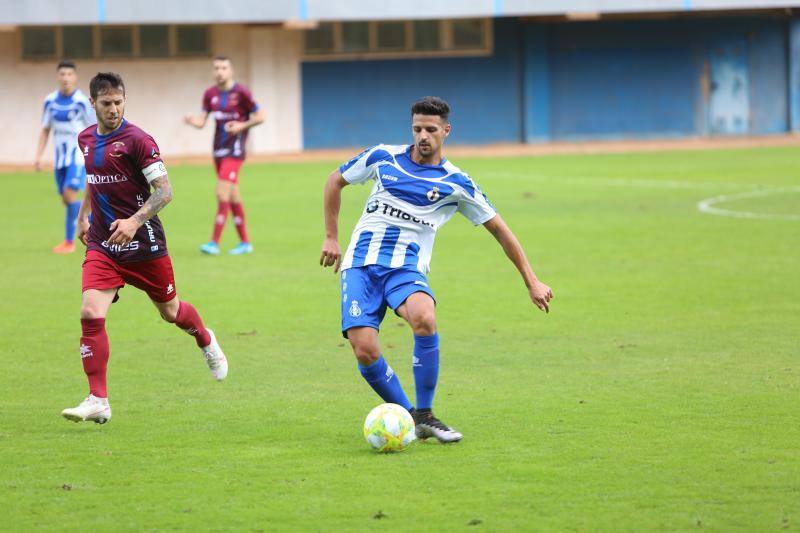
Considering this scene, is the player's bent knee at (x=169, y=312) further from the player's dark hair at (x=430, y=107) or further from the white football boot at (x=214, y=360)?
the player's dark hair at (x=430, y=107)

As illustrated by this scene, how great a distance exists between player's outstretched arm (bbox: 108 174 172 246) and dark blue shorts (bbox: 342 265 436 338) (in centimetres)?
126

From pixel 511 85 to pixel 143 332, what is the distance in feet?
93.2

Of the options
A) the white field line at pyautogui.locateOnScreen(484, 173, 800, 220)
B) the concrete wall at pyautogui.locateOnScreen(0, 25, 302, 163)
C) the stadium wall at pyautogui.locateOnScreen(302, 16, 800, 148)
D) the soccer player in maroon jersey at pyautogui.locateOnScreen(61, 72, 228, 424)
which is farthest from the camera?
the stadium wall at pyautogui.locateOnScreen(302, 16, 800, 148)

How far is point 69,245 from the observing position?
17047 mm

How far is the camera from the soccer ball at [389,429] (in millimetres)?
7086

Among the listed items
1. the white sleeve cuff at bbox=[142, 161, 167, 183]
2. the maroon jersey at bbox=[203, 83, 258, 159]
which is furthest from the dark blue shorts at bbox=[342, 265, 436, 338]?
the maroon jersey at bbox=[203, 83, 258, 159]

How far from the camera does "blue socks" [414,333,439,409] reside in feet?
24.1

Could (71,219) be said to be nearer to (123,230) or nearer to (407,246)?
(123,230)

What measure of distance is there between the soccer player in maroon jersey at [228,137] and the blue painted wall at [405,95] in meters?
20.4

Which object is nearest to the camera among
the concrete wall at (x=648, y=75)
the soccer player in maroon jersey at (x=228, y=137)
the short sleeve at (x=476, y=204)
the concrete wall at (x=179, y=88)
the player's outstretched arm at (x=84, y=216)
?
the short sleeve at (x=476, y=204)

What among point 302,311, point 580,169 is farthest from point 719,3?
point 302,311

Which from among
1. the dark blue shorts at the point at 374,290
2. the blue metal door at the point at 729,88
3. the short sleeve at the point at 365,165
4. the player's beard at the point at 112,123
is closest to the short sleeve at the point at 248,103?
the player's beard at the point at 112,123

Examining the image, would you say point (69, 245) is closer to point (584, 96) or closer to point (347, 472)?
point (347, 472)

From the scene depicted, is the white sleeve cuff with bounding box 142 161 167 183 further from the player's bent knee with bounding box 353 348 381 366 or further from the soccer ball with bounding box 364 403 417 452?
the soccer ball with bounding box 364 403 417 452
